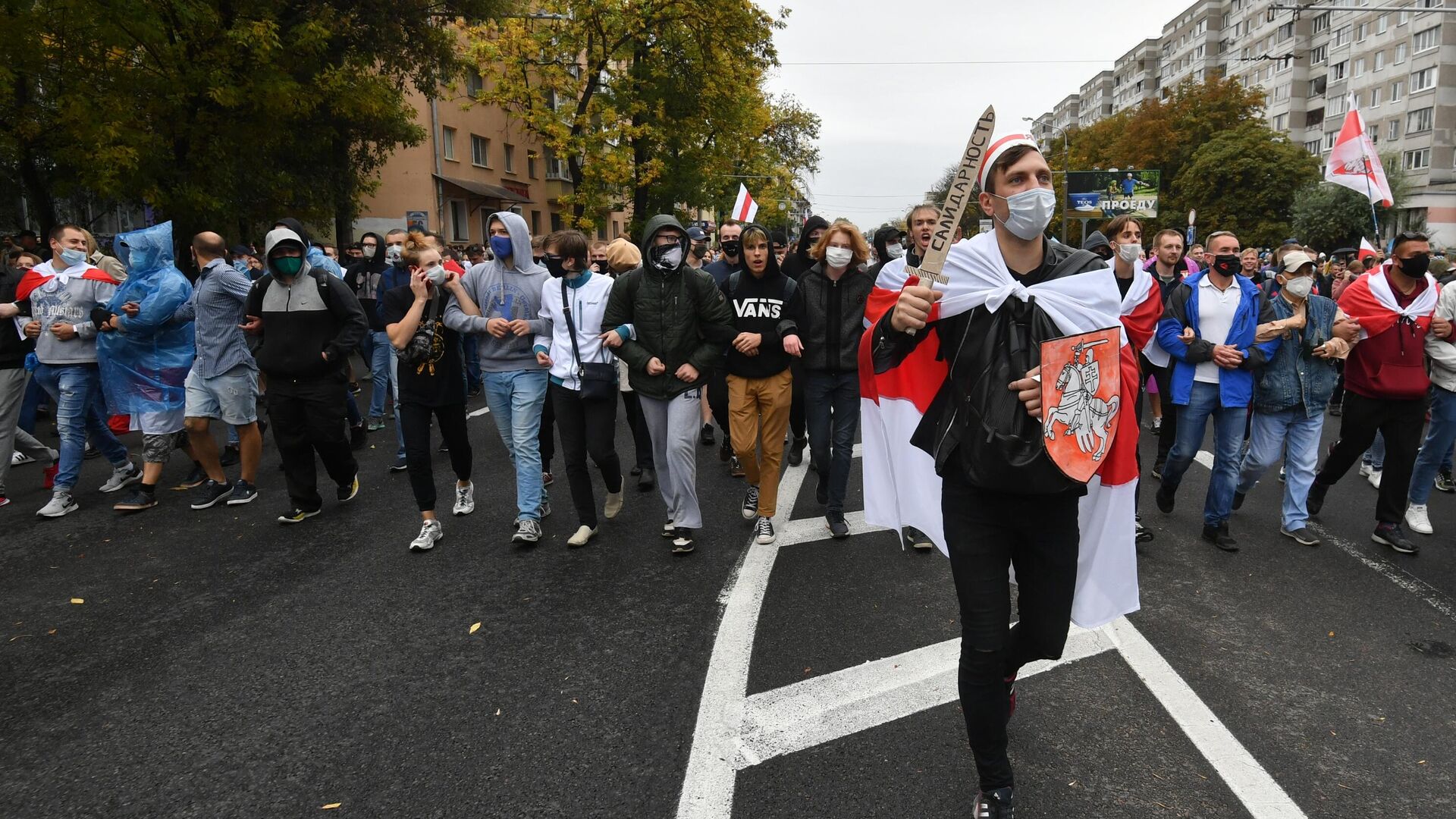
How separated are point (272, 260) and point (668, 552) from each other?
3286 mm

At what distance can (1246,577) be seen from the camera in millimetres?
5008

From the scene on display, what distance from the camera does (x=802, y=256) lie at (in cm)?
697

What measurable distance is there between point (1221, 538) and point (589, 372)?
413cm

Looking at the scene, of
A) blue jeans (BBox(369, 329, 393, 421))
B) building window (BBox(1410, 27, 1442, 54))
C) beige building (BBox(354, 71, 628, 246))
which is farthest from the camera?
building window (BBox(1410, 27, 1442, 54))

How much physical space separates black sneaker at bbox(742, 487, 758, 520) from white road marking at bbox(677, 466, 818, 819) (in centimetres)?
73

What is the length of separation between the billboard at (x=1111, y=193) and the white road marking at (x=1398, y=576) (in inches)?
1683

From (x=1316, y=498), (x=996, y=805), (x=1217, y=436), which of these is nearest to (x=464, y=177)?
(x=1217, y=436)

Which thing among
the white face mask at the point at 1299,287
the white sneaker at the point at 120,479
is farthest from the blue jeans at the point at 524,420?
the white face mask at the point at 1299,287

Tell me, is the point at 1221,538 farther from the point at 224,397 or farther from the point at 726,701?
the point at 224,397

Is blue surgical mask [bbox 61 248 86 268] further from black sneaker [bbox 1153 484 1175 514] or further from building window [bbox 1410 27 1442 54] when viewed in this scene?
building window [bbox 1410 27 1442 54]

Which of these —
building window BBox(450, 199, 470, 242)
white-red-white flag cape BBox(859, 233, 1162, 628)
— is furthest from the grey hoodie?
building window BBox(450, 199, 470, 242)

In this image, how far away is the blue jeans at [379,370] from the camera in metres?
9.58

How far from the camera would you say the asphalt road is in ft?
9.70

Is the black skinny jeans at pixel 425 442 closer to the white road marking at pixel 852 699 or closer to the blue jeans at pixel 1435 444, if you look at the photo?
the white road marking at pixel 852 699
